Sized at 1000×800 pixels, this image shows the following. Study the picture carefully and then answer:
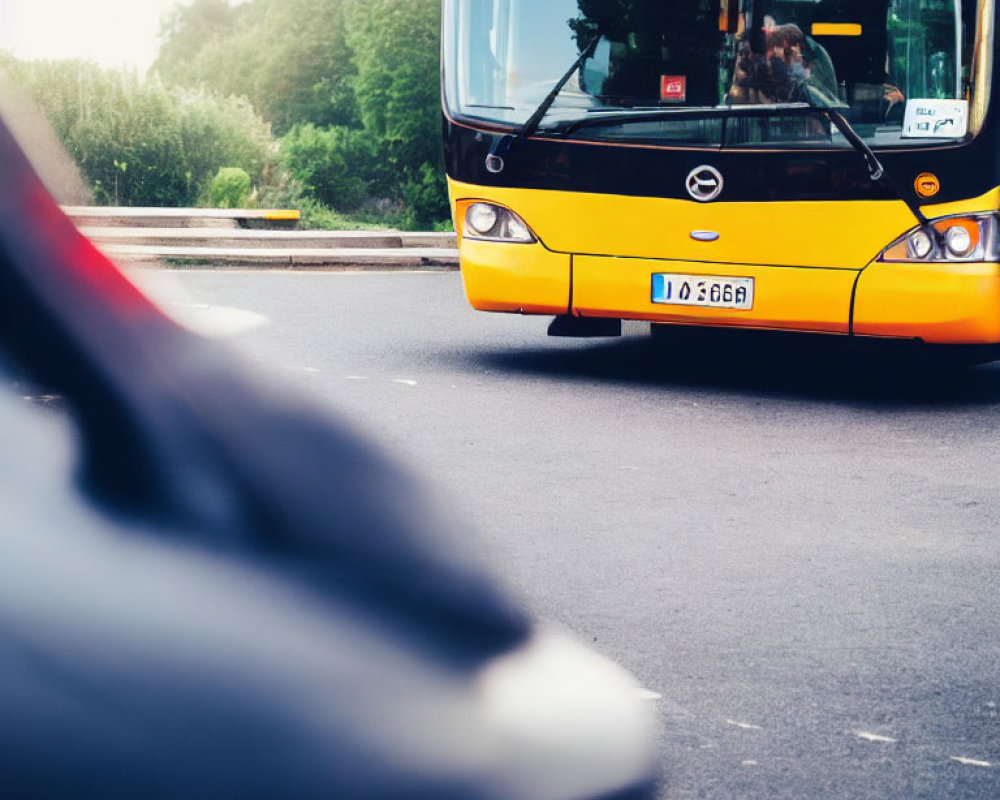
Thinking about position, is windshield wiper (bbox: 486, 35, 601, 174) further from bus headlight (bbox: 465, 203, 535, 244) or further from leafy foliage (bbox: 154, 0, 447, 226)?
leafy foliage (bbox: 154, 0, 447, 226)

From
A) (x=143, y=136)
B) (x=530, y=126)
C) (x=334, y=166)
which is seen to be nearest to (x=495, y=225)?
(x=530, y=126)

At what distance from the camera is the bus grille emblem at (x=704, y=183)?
25.0 feet

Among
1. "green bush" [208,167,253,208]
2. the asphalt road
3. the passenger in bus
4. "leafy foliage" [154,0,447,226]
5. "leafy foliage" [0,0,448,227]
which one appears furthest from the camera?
"leafy foliage" [154,0,447,226]

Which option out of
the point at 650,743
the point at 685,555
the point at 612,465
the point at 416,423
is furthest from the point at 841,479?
the point at 650,743

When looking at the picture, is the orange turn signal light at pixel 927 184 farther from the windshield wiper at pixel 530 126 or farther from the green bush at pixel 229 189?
the green bush at pixel 229 189

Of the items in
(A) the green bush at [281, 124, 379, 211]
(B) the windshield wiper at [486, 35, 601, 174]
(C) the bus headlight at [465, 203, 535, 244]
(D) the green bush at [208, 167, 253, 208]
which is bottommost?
(A) the green bush at [281, 124, 379, 211]

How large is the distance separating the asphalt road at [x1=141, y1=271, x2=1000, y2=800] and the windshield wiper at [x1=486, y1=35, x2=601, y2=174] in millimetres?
1110

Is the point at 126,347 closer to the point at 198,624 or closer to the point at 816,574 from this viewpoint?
the point at 198,624

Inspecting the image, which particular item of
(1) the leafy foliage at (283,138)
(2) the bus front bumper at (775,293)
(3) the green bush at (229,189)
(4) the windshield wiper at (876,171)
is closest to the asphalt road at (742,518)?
(2) the bus front bumper at (775,293)

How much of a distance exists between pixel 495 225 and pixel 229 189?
63.0 ft

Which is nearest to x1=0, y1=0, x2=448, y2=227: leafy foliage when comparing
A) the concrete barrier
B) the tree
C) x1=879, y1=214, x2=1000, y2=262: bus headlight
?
the concrete barrier

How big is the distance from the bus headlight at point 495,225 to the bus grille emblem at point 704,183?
32.7 inches

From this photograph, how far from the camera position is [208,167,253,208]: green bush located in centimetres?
2659

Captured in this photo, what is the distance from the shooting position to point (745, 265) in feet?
24.9
